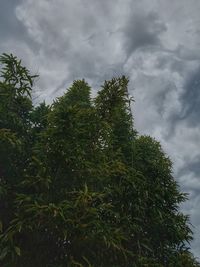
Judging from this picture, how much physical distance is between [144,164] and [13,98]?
5.80 meters

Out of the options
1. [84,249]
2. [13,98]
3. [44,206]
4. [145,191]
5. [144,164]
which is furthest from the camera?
[144,164]

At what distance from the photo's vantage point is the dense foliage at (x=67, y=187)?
12.5m

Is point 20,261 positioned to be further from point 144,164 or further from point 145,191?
point 144,164

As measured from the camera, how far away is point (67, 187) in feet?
44.9

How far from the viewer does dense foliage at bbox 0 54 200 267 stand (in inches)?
493

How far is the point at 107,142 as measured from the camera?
1469cm

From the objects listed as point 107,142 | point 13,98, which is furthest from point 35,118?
point 107,142

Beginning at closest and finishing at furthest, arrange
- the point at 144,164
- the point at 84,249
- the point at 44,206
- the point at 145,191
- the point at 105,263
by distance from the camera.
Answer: the point at 44,206, the point at 84,249, the point at 105,263, the point at 145,191, the point at 144,164

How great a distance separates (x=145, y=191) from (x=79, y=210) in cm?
505

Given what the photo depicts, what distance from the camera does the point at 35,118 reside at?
51.8ft

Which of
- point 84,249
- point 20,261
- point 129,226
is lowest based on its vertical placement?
point 20,261

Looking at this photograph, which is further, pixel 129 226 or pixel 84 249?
pixel 129 226

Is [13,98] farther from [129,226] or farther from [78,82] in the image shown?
[129,226]

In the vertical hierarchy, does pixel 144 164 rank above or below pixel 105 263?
above
